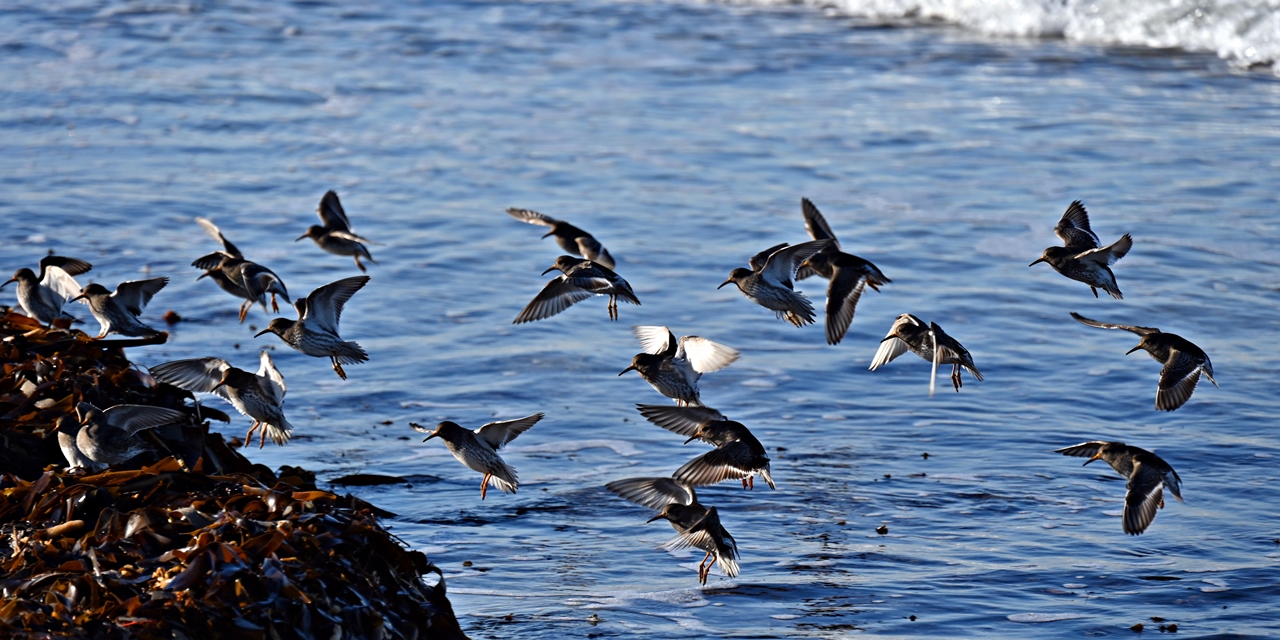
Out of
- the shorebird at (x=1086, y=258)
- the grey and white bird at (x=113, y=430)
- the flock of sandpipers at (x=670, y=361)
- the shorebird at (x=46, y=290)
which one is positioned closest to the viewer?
the grey and white bird at (x=113, y=430)

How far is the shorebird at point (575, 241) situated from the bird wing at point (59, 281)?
2.50 meters

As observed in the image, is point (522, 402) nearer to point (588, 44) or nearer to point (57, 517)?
point (57, 517)

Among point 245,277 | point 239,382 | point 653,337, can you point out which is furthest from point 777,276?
point 245,277

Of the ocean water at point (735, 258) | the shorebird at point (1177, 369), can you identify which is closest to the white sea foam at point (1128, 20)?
the ocean water at point (735, 258)

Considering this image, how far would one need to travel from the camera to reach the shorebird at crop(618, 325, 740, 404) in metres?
6.62

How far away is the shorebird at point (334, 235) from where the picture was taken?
8.47 meters

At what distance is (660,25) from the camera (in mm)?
20938

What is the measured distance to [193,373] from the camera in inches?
259

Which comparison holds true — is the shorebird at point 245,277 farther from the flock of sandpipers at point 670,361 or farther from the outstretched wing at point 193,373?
the outstretched wing at point 193,373

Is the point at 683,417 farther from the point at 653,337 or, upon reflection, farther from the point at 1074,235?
the point at 1074,235

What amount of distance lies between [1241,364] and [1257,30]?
976 centimetres

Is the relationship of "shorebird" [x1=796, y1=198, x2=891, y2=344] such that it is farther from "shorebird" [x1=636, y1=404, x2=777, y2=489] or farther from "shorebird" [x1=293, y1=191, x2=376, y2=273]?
"shorebird" [x1=293, y1=191, x2=376, y2=273]

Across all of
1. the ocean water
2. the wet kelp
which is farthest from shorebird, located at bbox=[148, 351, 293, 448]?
the ocean water

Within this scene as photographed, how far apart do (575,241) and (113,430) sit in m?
3.23
